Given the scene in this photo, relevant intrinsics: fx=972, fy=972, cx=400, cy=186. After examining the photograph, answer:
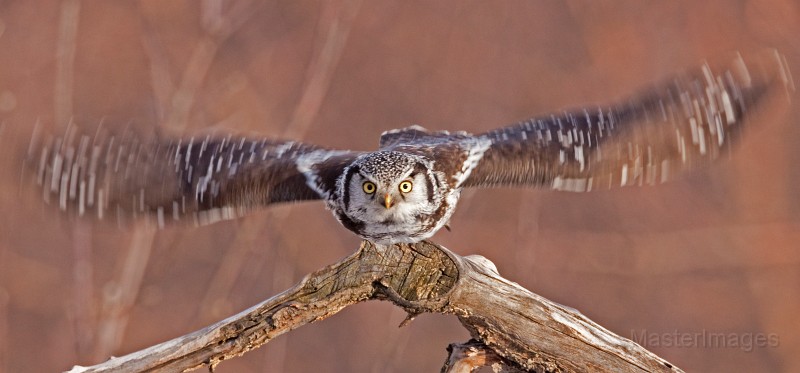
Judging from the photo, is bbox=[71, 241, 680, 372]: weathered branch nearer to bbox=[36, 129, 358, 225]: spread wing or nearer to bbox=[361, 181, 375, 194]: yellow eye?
bbox=[361, 181, 375, 194]: yellow eye

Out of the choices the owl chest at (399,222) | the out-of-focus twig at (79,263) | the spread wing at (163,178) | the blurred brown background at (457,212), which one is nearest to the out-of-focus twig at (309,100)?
the blurred brown background at (457,212)

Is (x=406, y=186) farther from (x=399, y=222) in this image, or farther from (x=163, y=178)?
(x=163, y=178)

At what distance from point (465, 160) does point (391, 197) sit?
0.43 metres

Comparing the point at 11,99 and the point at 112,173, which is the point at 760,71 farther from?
the point at 11,99

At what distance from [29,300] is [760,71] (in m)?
5.50

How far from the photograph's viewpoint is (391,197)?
3.75 metres

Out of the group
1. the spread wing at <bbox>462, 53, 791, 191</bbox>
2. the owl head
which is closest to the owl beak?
the owl head

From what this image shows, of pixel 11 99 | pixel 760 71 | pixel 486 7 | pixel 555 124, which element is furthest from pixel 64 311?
pixel 760 71

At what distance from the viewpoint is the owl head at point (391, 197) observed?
12.3ft

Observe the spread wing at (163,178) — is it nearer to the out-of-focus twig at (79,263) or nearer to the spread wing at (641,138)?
the spread wing at (641,138)

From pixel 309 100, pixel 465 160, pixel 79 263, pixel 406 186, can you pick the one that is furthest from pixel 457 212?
pixel 406 186

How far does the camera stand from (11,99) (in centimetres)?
623

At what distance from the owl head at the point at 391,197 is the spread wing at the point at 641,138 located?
0.79 ft

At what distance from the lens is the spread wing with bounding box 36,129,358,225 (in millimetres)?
3980
